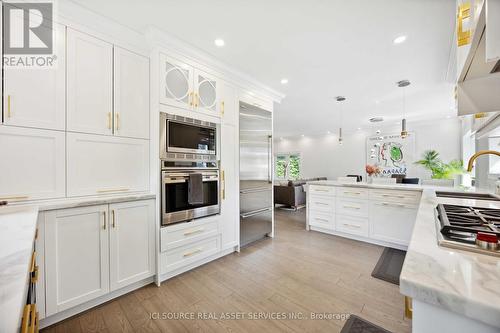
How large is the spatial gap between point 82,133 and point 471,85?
269cm

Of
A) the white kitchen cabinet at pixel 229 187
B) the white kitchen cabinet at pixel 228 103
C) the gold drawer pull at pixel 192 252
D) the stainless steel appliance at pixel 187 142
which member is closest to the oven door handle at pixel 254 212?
the white kitchen cabinet at pixel 229 187

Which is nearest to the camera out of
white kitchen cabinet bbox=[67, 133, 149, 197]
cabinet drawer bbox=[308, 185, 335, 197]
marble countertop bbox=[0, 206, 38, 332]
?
marble countertop bbox=[0, 206, 38, 332]

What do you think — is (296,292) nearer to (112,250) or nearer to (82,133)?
(112,250)

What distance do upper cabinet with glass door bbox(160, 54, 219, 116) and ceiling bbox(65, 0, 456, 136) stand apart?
27 cm

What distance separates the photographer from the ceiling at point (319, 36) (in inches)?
68.9

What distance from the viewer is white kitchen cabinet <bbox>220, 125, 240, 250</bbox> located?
2.71m

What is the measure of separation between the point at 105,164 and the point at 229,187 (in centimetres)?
141

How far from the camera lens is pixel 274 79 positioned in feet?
10.4

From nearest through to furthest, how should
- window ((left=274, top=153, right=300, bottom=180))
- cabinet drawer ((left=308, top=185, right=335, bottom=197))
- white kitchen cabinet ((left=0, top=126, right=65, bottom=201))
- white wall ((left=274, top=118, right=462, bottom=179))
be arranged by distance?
white kitchen cabinet ((left=0, top=126, right=65, bottom=201))
cabinet drawer ((left=308, top=185, right=335, bottom=197))
white wall ((left=274, top=118, right=462, bottom=179))
window ((left=274, top=153, right=300, bottom=180))

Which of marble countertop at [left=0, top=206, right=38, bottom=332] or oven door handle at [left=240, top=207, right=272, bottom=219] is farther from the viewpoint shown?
oven door handle at [left=240, top=207, right=272, bottom=219]

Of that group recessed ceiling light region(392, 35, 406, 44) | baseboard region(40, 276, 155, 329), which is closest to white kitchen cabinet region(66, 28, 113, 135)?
baseboard region(40, 276, 155, 329)

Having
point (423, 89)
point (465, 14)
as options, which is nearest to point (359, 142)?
point (423, 89)

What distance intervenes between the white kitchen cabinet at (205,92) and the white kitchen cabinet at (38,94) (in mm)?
1164

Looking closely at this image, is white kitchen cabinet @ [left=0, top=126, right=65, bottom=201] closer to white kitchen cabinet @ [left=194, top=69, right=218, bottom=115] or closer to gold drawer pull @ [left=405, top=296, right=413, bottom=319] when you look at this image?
white kitchen cabinet @ [left=194, top=69, right=218, bottom=115]
